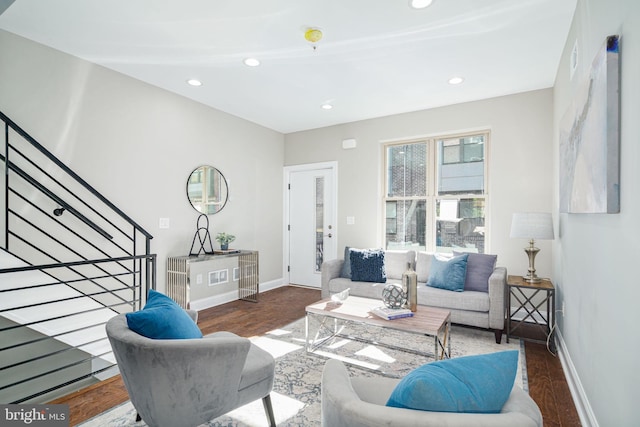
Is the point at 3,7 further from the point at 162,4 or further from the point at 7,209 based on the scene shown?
the point at 7,209

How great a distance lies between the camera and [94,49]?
2.91m

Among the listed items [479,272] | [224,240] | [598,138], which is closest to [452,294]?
[479,272]

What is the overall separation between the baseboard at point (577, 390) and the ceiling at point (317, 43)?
2.55 meters

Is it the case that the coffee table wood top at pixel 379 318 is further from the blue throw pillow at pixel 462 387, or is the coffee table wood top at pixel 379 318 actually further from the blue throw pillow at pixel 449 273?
the blue throw pillow at pixel 462 387

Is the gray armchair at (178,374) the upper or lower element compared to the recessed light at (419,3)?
lower

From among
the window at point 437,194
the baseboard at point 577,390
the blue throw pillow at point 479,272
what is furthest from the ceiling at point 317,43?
the baseboard at point 577,390

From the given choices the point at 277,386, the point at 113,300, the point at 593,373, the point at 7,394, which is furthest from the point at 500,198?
the point at 7,394

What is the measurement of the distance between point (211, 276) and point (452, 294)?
3026 mm

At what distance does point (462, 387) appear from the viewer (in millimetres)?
922

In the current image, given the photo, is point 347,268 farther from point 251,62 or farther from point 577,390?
point 251,62

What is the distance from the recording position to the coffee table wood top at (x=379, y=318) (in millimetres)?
2318

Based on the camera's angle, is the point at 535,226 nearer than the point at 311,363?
No

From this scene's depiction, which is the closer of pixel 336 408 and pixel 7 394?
pixel 336 408

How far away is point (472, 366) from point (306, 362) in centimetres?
197
